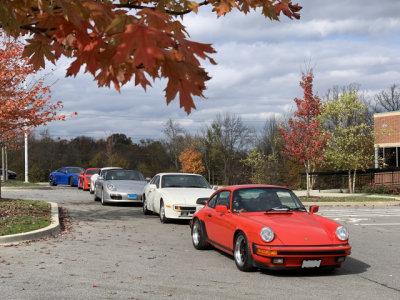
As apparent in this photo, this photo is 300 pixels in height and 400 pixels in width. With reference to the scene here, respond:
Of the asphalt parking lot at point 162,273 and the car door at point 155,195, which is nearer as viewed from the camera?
the asphalt parking lot at point 162,273

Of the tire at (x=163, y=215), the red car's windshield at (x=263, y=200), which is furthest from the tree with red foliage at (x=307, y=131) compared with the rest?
the red car's windshield at (x=263, y=200)

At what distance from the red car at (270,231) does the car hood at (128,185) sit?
9.54m

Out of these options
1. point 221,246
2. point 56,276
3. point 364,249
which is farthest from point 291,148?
point 56,276

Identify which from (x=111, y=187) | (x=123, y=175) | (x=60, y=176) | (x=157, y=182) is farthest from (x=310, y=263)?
(x=60, y=176)

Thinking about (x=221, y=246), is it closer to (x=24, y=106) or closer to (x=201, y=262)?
(x=201, y=262)

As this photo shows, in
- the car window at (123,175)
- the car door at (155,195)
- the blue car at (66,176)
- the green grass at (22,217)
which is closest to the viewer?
the green grass at (22,217)

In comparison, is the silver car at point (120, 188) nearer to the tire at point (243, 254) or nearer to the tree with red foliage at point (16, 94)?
the tree with red foliage at point (16, 94)

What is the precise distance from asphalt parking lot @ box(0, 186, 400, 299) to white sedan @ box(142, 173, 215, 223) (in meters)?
1.63

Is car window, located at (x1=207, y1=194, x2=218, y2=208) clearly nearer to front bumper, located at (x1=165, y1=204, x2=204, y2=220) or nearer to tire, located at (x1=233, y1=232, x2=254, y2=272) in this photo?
tire, located at (x1=233, y1=232, x2=254, y2=272)

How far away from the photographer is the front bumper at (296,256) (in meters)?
6.73

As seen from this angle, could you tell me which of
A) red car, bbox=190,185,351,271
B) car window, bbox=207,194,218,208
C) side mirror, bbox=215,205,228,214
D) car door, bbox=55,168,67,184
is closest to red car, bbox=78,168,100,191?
car door, bbox=55,168,67,184

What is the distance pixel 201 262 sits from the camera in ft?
26.3

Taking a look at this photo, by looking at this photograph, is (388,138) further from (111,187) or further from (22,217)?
(22,217)

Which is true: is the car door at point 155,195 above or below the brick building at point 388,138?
below
